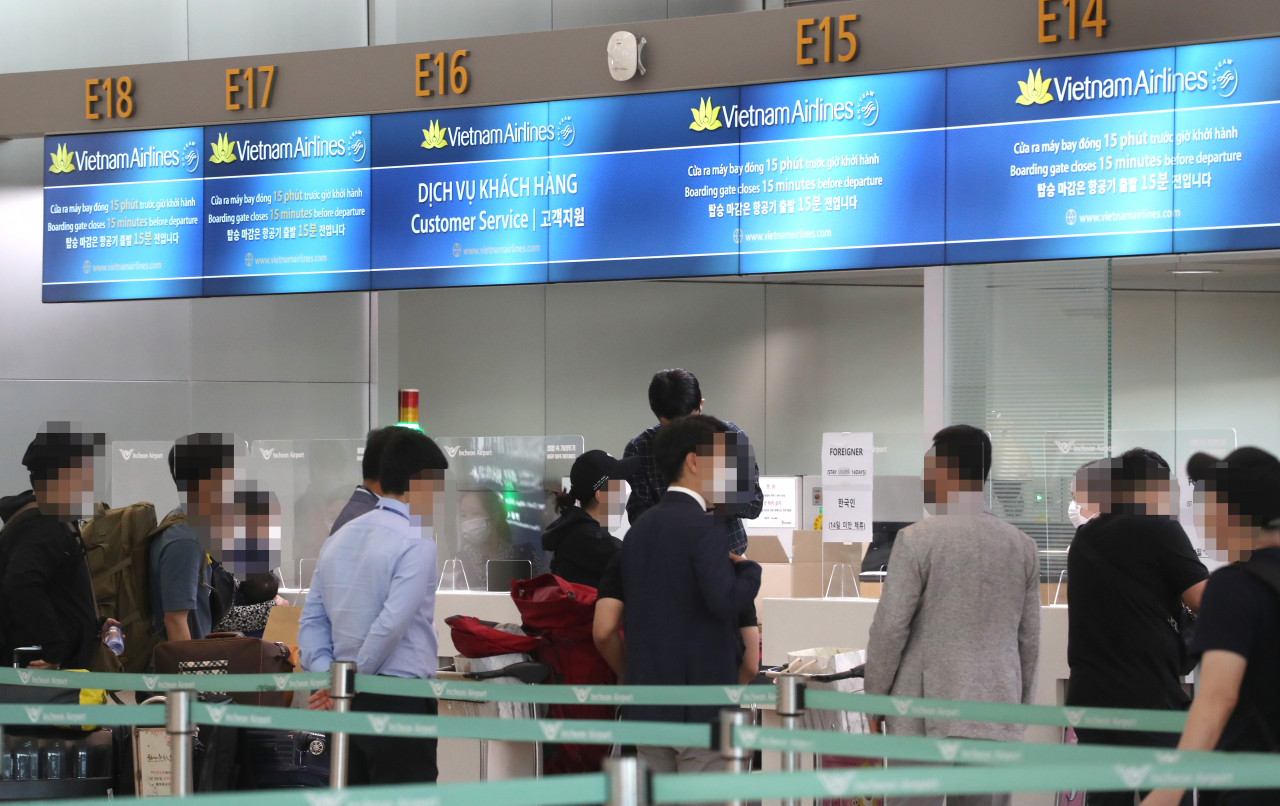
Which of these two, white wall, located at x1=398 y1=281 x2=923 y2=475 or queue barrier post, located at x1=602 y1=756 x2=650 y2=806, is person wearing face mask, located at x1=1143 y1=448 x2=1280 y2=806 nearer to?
queue barrier post, located at x1=602 y1=756 x2=650 y2=806

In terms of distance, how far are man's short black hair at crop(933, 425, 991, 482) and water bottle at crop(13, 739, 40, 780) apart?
2.64 metres

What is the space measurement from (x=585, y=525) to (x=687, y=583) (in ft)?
3.78

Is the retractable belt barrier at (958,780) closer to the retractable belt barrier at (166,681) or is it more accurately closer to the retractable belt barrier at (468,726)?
the retractable belt barrier at (468,726)

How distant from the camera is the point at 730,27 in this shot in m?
5.32

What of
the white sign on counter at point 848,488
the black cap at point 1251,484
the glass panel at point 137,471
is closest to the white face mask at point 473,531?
the glass panel at point 137,471

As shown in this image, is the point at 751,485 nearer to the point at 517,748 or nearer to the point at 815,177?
the point at 517,748

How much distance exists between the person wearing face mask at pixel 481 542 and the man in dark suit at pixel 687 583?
315 cm

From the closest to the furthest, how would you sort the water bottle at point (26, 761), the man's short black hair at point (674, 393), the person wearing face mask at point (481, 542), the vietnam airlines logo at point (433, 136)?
1. the water bottle at point (26, 761)
2. the man's short black hair at point (674, 393)
3. the vietnam airlines logo at point (433, 136)
4. the person wearing face mask at point (481, 542)

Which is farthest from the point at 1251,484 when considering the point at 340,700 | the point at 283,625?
the point at 283,625

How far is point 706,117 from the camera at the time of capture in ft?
17.4

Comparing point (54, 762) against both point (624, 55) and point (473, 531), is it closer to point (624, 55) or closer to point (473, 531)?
point (473, 531)

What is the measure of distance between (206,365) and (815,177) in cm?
432

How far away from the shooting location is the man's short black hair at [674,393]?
4.43 metres

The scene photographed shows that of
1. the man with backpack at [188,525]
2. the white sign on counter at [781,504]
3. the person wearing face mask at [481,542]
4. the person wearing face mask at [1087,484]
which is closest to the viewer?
the person wearing face mask at [1087,484]
